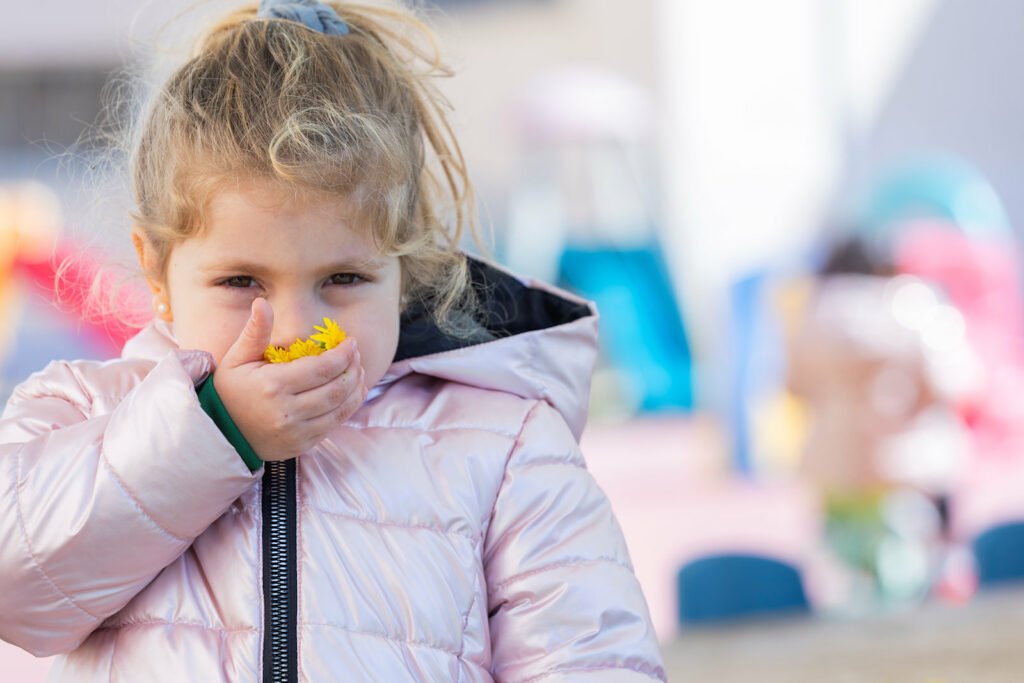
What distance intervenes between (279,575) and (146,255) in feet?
1.07

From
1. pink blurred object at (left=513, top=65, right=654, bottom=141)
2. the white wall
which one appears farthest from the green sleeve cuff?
the white wall

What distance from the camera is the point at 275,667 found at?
2.66ft

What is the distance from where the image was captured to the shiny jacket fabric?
793 mm

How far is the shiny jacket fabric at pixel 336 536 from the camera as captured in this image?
0.79 m

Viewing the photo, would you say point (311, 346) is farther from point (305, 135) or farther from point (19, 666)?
point (19, 666)

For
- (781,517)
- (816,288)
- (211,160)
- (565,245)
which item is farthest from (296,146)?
(565,245)

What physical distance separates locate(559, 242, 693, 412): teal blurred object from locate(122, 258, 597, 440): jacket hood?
13.9ft

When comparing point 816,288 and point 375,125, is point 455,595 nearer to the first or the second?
point 375,125

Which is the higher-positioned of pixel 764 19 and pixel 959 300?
pixel 764 19

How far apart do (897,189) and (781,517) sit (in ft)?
5.11

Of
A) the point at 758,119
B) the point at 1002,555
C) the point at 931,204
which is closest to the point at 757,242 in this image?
the point at 758,119

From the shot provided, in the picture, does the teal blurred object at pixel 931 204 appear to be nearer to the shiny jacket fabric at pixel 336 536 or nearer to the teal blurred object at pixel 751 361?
the teal blurred object at pixel 751 361

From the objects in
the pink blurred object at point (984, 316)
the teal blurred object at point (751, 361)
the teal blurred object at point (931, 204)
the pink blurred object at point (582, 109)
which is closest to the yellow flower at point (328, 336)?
the pink blurred object at point (984, 316)

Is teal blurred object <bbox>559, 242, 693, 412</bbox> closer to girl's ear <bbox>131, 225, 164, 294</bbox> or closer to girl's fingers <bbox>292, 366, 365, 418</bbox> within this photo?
girl's ear <bbox>131, 225, 164, 294</bbox>
